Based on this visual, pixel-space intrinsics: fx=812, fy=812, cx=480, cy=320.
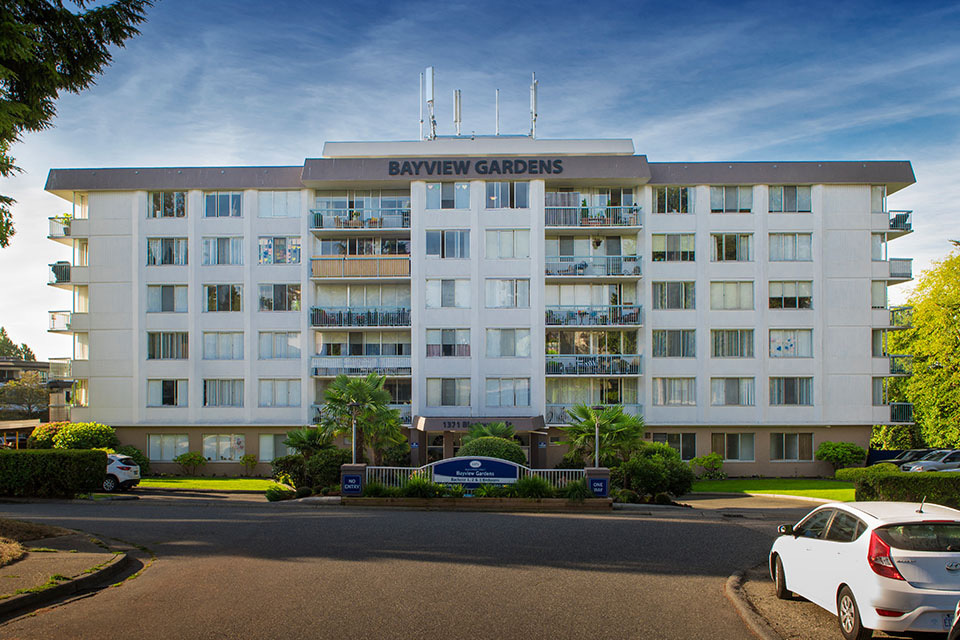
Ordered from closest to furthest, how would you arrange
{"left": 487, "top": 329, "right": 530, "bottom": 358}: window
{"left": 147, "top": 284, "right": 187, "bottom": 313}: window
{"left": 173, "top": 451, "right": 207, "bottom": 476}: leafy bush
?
{"left": 487, "top": 329, "right": 530, "bottom": 358}: window
{"left": 173, "top": 451, "right": 207, "bottom": 476}: leafy bush
{"left": 147, "top": 284, "right": 187, "bottom": 313}: window

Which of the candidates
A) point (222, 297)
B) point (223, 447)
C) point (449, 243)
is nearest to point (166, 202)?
point (222, 297)

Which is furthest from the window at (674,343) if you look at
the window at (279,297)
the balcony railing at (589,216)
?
the window at (279,297)

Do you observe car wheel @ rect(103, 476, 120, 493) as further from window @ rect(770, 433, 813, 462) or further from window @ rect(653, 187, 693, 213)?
window @ rect(770, 433, 813, 462)

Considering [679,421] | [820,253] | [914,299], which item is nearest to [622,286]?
[679,421]

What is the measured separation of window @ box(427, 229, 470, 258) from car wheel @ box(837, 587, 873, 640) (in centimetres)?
3409

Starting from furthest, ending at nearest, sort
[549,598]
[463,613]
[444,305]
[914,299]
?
[914,299] → [444,305] → [549,598] → [463,613]

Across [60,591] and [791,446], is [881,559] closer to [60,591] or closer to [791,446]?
[60,591]

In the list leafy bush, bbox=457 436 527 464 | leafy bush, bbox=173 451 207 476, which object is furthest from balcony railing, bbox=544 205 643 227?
leafy bush, bbox=173 451 207 476

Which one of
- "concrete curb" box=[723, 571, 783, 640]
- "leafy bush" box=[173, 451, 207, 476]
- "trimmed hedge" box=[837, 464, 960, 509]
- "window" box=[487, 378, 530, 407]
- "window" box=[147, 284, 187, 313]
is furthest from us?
"window" box=[147, 284, 187, 313]

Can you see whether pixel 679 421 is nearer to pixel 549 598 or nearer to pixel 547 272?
pixel 547 272

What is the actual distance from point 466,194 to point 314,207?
8312mm

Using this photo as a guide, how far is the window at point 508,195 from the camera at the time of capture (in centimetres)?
4275

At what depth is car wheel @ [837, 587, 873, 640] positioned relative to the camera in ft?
29.6

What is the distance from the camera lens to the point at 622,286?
44000mm
